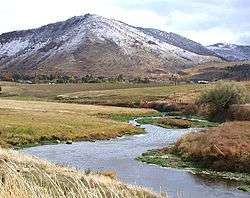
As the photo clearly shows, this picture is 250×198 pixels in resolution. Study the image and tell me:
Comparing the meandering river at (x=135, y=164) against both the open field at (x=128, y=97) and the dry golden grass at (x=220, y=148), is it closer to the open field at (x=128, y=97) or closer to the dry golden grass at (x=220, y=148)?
the dry golden grass at (x=220, y=148)

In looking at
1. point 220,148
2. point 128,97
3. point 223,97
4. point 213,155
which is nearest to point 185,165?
point 213,155

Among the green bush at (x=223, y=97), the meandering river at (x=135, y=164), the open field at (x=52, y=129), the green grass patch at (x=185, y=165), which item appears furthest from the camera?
the green bush at (x=223, y=97)

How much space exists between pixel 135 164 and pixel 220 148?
29.0 ft

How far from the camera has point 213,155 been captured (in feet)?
174

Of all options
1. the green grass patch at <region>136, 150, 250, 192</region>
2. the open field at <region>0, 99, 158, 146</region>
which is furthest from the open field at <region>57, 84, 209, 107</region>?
the green grass patch at <region>136, 150, 250, 192</region>

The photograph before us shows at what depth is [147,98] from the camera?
163750mm

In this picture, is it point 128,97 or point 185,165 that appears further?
point 128,97

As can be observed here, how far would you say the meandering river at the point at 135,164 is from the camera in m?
40.3

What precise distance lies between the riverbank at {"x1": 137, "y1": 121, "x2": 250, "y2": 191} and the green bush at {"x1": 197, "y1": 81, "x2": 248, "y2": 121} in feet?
146

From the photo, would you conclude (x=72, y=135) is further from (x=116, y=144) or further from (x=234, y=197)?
(x=234, y=197)

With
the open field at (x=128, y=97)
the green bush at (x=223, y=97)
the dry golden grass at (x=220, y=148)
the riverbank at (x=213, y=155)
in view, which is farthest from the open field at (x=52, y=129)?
the open field at (x=128, y=97)

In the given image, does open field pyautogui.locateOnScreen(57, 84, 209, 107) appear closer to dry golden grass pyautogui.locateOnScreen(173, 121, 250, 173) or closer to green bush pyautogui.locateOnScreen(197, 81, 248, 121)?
green bush pyautogui.locateOnScreen(197, 81, 248, 121)

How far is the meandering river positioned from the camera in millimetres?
40281

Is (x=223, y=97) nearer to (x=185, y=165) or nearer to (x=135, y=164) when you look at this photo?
(x=185, y=165)
